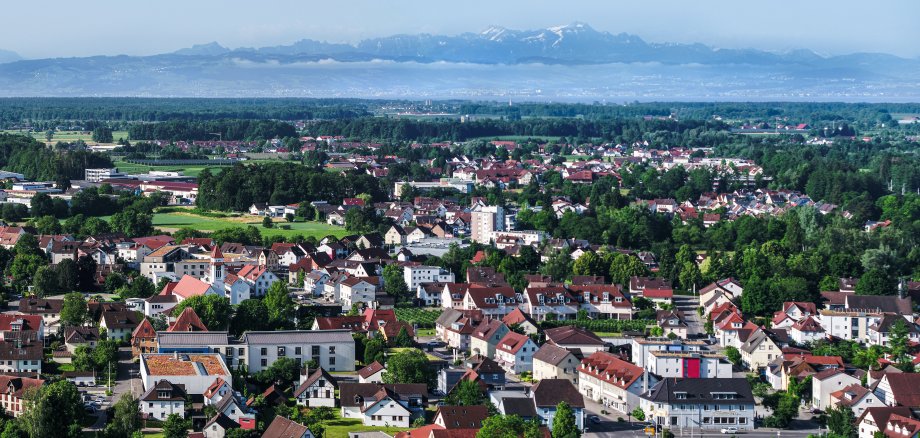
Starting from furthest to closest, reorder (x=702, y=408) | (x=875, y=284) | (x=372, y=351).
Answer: (x=875, y=284), (x=372, y=351), (x=702, y=408)

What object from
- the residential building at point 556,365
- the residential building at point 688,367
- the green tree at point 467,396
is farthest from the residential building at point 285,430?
the residential building at point 688,367

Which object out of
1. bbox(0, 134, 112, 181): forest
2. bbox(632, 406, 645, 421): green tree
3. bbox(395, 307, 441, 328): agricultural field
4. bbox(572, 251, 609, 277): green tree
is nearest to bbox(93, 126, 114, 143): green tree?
bbox(0, 134, 112, 181): forest

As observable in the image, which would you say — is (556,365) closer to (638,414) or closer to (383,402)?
(638,414)

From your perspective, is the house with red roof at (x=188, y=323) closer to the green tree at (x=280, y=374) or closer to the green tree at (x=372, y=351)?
the green tree at (x=280, y=374)

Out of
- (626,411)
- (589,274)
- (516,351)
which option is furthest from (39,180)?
(626,411)

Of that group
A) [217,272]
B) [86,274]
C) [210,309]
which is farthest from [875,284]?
[86,274]

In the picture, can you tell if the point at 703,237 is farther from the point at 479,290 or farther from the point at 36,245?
the point at 36,245
